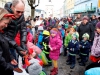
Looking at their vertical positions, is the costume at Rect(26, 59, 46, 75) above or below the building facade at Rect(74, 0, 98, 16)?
below

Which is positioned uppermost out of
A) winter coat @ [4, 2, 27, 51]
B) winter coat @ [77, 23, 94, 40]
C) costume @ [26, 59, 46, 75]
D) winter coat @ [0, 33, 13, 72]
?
winter coat @ [4, 2, 27, 51]

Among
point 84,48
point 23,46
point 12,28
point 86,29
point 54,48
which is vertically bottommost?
point 84,48

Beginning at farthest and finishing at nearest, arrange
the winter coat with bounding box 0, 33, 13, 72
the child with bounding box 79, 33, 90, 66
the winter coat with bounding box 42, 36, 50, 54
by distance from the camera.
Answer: the child with bounding box 79, 33, 90, 66 < the winter coat with bounding box 42, 36, 50, 54 < the winter coat with bounding box 0, 33, 13, 72

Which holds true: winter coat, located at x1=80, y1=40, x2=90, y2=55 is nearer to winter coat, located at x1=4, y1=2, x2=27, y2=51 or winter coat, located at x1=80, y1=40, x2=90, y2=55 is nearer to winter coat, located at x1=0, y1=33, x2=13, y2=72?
winter coat, located at x1=4, y1=2, x2=27, y2=51

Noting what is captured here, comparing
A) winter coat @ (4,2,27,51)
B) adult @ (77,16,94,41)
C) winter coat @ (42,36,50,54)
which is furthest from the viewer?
adult @ (77,16,94,41)

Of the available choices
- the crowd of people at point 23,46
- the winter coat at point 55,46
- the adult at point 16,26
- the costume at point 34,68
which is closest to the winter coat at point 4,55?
the crowd of people at point 23,46

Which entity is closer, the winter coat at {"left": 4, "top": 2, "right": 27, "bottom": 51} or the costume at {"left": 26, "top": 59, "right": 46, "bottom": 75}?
the winter coat at {"left": 4, "top": 2, "right": 27, "bottom": 51}

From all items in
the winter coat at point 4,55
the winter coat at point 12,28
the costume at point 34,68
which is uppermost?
the winter coat at point 12,28

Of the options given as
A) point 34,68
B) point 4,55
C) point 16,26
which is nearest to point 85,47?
point 34,68

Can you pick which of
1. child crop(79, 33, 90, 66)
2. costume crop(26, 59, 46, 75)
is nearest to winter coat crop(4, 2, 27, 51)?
costume crop(26, 59, 46, 75)

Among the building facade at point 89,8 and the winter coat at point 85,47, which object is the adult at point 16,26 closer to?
the winter coat at point 85,47

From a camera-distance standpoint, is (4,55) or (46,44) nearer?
(4,55)

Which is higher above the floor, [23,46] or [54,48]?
[23,46]

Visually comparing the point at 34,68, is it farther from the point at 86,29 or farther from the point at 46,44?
the point at 86,29
